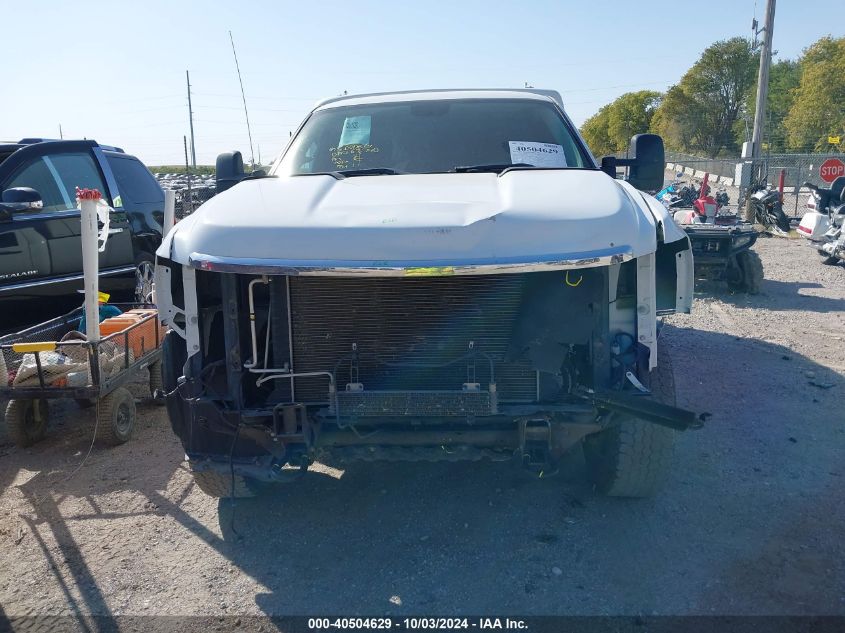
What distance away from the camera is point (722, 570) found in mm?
3193

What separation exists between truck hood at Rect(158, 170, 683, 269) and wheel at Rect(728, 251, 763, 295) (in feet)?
22.0

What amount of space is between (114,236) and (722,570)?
223 inches

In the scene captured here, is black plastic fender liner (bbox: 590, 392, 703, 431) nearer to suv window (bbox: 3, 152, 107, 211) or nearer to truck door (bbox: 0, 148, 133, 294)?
truck door (bbox: 0, 148, 133, 294)

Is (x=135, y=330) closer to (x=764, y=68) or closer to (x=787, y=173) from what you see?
(x=764, y=68)

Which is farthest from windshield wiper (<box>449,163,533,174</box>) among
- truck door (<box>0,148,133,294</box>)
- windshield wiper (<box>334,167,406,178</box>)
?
truck door (<box>0,148,133,294</box>)

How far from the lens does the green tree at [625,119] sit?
6247 centimetres

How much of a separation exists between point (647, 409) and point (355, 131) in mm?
2623

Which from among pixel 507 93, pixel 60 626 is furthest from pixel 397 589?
pixel 507 93

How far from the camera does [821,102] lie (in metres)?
43.3

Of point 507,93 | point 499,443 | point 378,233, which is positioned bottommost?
point 499,443

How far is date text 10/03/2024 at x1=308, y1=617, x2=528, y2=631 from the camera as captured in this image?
9.36ft

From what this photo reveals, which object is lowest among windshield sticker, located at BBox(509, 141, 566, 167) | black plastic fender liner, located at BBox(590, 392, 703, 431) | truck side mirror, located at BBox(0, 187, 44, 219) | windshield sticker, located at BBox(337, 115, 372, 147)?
black plastic fender liner, located at BBox(590, 392, 703, 431)

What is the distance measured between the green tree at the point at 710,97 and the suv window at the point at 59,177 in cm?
5360

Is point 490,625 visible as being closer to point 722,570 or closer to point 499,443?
point 499,443
